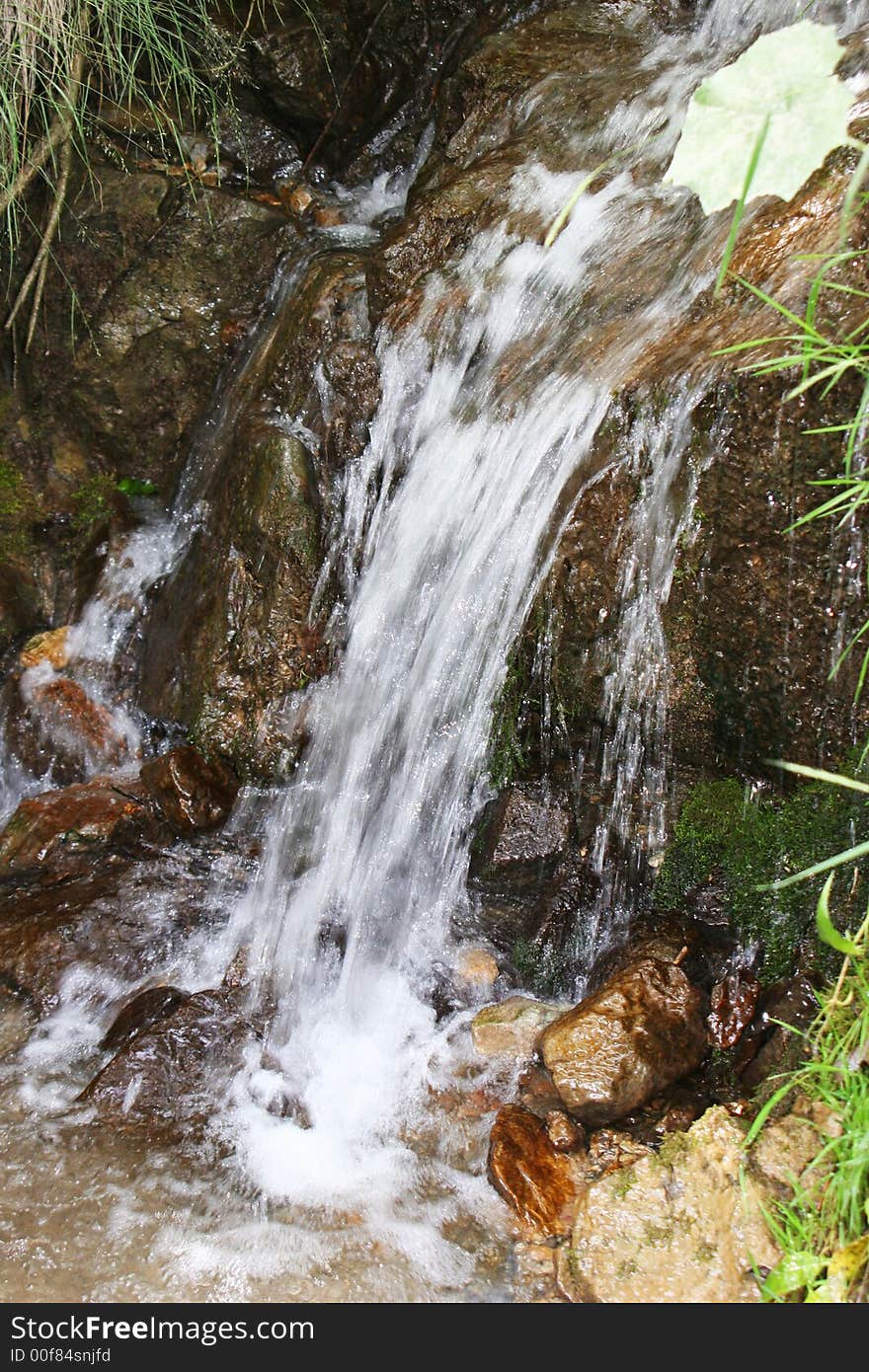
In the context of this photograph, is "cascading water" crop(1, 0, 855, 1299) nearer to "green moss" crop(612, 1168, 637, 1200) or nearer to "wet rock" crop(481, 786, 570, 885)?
"wet rock" crop(481, 786, 570, 885)

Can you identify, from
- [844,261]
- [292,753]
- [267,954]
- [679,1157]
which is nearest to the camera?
[679,1157]

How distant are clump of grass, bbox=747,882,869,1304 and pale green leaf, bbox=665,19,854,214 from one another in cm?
128

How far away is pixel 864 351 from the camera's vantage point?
7.77 feet

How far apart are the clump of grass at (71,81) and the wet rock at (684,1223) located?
13.7ft

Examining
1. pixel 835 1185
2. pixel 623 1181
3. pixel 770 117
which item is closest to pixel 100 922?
pixel 623 1181

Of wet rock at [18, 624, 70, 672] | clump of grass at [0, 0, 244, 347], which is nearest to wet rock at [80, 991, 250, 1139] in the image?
wet rock at [18, 624, 70, 672]

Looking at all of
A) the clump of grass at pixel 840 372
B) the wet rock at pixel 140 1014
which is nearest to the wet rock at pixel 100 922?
the wet rock at pixel 140 1014

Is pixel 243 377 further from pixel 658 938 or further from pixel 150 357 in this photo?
pixel 658 938

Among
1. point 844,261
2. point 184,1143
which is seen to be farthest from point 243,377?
point 184,1143

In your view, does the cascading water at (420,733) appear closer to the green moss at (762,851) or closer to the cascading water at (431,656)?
the cascading water at (431,656)

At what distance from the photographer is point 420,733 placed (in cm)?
358

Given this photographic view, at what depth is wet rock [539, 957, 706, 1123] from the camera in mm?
2615

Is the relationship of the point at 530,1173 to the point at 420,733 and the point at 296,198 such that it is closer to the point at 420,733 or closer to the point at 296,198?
the point at 420,733
